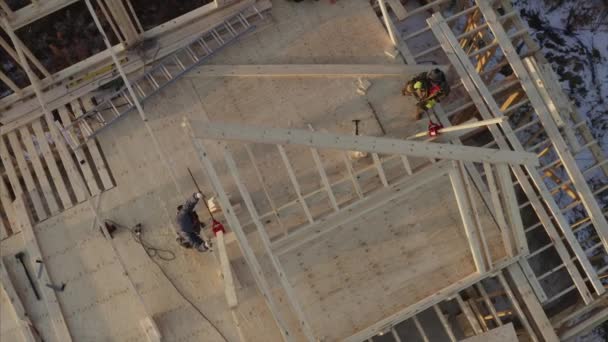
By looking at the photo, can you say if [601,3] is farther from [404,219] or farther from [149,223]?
[149,223]

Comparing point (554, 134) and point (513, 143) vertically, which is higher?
point (513, 143)

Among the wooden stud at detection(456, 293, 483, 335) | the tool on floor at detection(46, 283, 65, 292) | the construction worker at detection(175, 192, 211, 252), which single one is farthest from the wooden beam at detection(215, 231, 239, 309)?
the wooden stud at detection(456, 293, 483, 335)

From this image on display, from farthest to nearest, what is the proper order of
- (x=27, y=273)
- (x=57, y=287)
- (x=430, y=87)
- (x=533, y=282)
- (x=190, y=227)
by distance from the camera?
(x=27, y=273) < (x=57, y=287) < (x=533, y=282) < (x=430, y=87) < (x=190, y=227)

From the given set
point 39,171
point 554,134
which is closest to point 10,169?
point 39,171

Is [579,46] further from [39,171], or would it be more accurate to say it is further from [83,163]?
[39,171]

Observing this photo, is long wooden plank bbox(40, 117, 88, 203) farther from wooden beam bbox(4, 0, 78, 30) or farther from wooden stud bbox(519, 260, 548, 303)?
wooden stud bbox(519, 260, 548, 303)

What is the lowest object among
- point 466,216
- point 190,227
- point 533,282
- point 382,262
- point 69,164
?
point 533,282

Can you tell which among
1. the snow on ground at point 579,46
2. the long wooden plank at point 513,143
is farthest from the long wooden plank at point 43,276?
the snow on ground at point 579,46
